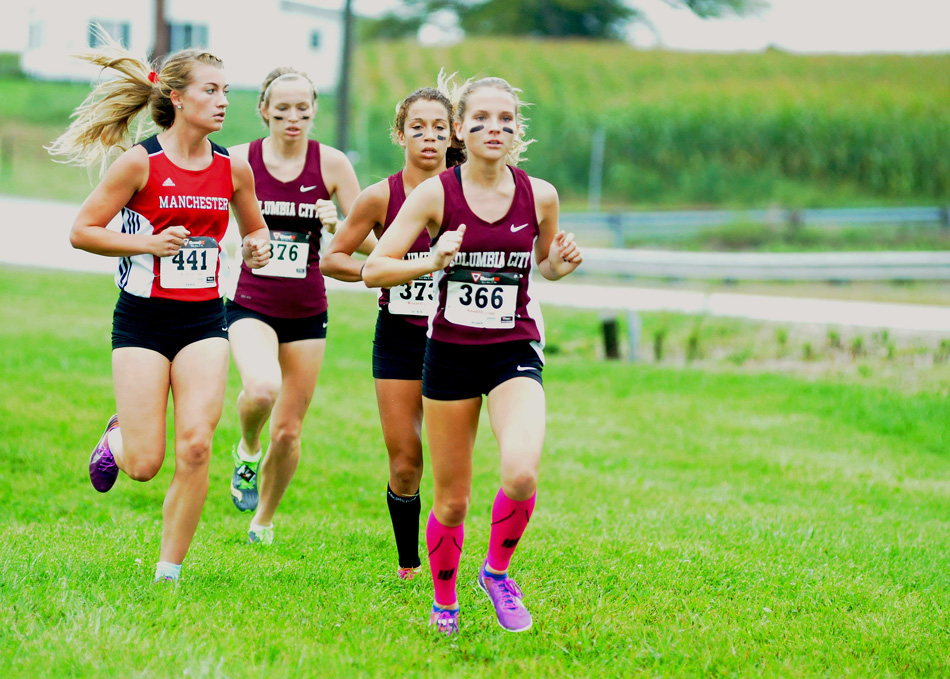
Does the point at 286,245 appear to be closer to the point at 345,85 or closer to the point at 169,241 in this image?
the point at 169,241

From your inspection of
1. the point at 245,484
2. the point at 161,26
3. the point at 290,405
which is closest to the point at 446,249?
the point at 290,405

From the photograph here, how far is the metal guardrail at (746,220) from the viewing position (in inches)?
956

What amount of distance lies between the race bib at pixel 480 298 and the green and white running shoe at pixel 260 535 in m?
2.39

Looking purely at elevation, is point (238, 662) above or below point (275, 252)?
below

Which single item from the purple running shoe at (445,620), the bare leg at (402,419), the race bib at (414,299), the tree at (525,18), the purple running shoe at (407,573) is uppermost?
the tree at (525,18)

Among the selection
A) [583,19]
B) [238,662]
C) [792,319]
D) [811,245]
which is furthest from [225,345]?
[583,19]

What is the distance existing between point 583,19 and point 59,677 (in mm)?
55435

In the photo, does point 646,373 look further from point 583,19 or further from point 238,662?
point 583,19

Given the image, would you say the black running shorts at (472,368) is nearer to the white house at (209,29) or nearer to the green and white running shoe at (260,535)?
the green and white running shoe at (260,535)

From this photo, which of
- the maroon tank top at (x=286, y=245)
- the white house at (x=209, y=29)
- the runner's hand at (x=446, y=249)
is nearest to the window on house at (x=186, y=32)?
the white house at (x=209, y=29)

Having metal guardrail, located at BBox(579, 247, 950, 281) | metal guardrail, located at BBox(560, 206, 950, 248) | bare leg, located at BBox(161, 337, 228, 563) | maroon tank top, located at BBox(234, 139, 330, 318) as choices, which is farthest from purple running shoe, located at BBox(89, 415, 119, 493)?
metal guardrail, located at BBox(560, 206, 950, 248)

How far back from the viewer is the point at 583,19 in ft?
183

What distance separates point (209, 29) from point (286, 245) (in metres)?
42.2

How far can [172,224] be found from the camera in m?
4.89
